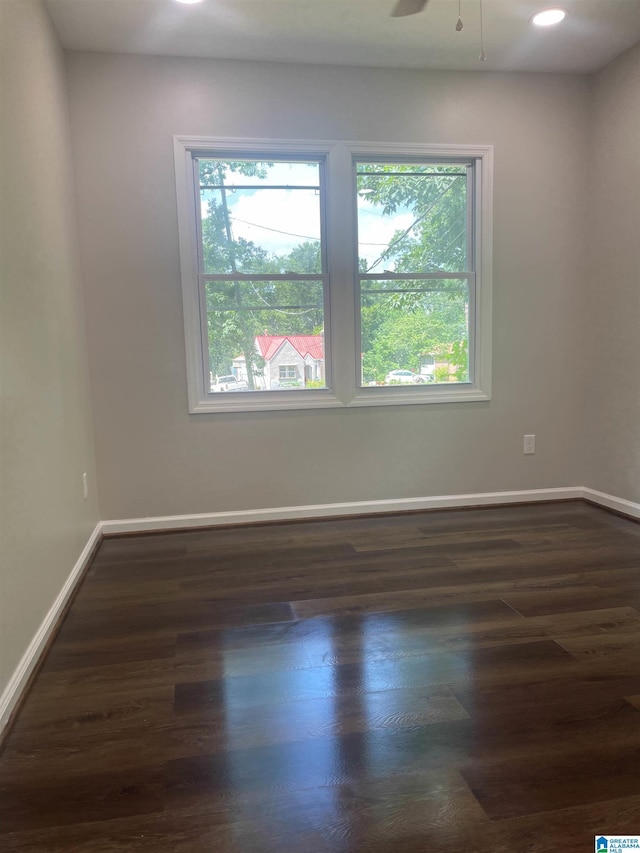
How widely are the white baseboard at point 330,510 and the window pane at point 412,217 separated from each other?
1536mm

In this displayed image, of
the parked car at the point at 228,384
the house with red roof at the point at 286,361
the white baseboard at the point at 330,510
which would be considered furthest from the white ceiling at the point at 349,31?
the white baseboard at the point at 330,510

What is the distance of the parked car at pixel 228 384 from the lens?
3396mm

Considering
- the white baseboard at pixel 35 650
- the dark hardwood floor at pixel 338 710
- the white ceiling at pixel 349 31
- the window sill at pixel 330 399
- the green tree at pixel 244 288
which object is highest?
the white ceiling at pixel 349 31

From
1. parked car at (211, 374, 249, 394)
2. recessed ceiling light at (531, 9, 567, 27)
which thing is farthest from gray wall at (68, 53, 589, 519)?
recessed ceiling light at (531, 9, 567, 27)

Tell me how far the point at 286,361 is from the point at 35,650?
2.12 metres

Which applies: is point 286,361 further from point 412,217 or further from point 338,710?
point 338,710

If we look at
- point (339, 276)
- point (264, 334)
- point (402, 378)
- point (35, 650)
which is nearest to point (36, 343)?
point (35, 650)

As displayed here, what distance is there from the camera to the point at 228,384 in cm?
341

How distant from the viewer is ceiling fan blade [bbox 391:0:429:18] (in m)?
2.59

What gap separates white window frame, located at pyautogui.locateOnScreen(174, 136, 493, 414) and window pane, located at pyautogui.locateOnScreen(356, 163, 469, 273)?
2.8 inches

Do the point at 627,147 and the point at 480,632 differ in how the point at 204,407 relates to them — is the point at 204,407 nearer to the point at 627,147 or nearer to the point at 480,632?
the point at 480,632

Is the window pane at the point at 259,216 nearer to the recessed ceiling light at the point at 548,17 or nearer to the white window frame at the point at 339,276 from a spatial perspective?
the white window frame at the point at 339,276

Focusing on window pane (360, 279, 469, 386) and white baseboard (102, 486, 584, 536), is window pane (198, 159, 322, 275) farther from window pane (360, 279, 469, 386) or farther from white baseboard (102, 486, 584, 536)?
white baseboard (102, 486, 584, 536)

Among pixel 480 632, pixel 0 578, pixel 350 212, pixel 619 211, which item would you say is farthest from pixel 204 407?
pixel 619 211
